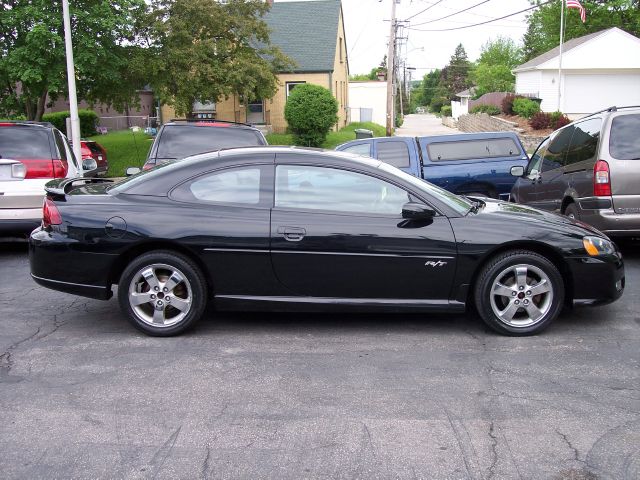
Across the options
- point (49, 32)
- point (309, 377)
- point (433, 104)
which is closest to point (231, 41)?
point (49, 32)

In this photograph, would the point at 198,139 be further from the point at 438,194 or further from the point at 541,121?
the point at 541,121

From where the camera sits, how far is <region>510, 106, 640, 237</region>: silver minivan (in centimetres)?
763

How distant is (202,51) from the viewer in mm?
23125

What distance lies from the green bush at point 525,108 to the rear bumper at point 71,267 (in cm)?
3251

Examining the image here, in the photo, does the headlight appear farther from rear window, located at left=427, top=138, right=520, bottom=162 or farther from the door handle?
rear window, located at left=427, top=138, right=520, bottom=162

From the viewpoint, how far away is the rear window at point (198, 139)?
9.87 metres

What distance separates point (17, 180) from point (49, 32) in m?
10.9

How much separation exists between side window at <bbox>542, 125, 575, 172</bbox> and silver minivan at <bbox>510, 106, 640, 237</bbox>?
0.70 ft

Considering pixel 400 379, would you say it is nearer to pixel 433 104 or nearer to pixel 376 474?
pixel 376 474

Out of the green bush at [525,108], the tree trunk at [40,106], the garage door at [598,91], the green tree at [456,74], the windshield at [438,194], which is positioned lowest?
the windshield at [438,194]

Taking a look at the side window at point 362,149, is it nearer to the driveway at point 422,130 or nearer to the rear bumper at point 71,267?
the rear bumper at point 71,267

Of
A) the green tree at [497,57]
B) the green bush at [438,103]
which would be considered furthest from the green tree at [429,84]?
the green tree at [497,57]

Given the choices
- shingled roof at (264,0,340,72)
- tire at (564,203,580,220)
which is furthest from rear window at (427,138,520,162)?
shingled roof at (264,0,340,72)

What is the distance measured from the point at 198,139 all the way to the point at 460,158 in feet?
15.7
